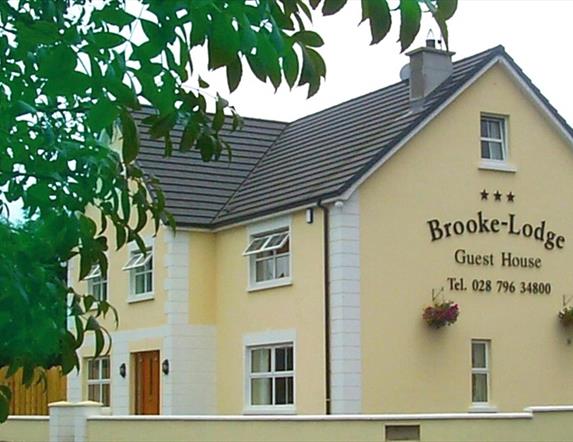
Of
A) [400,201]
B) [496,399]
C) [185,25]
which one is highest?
[400,201]

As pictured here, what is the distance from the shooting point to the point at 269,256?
26562 mm

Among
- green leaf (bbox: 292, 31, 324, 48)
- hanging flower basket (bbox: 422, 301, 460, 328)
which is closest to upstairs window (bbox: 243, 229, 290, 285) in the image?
hanging flower basket (bbox: 422, 301, 460, 328)

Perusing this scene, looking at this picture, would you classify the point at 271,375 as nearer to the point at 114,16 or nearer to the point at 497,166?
the point at 497,166

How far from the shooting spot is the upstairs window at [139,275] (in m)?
29.2

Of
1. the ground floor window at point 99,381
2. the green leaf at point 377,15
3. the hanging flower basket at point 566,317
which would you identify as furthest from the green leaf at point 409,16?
the ground floor window at point 99,381

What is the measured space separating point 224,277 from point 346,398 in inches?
223

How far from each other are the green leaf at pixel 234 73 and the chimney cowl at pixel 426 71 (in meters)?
22.5

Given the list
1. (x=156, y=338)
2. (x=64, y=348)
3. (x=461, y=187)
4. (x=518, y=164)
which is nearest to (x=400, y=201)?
(x=461, y=187)

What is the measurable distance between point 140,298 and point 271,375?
471cm

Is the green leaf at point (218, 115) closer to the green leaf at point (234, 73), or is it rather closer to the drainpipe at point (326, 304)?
the green leaf at point (234, 73)

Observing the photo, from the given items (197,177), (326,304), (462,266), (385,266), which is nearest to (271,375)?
(326,304)

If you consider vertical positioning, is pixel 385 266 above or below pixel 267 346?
above

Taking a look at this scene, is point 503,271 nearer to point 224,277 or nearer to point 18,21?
point 224,277

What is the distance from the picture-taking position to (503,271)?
25688mm
